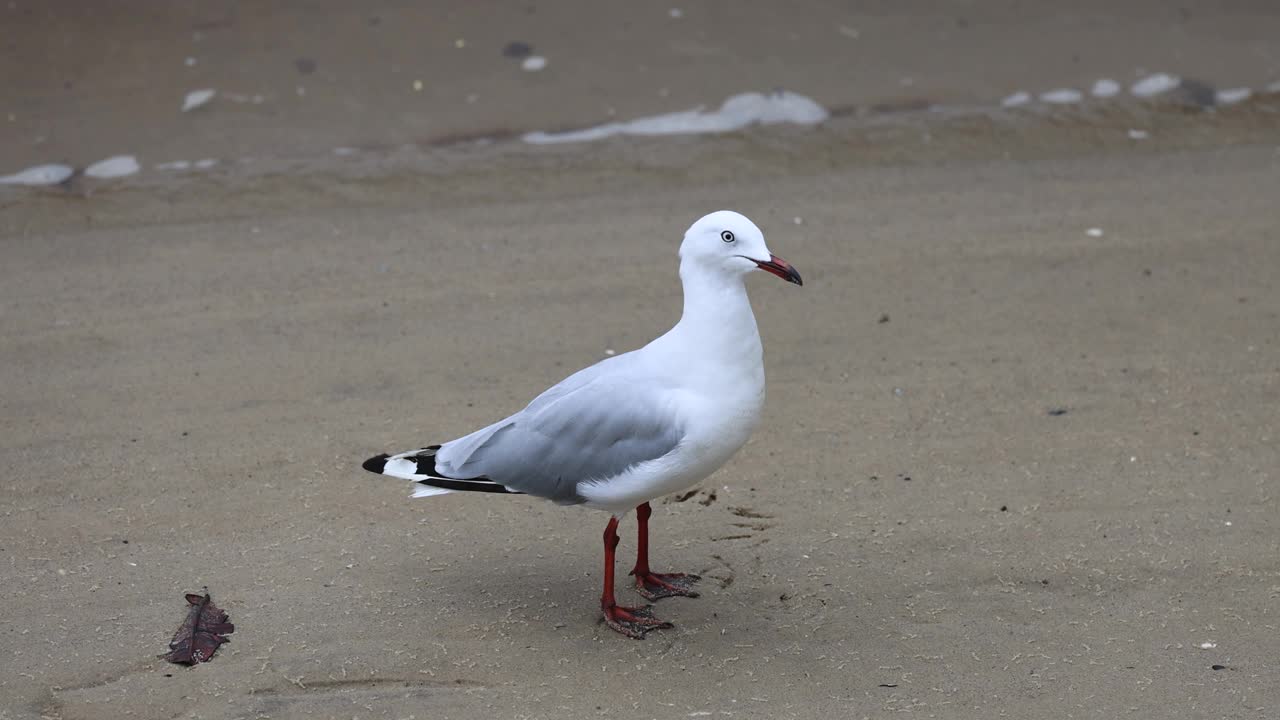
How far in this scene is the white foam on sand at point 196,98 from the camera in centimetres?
806

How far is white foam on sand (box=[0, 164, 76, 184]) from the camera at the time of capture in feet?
24.3

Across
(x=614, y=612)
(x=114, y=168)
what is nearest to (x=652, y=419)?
(x=614, y=612)

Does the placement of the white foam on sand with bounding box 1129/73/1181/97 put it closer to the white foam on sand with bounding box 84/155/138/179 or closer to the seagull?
the seagull

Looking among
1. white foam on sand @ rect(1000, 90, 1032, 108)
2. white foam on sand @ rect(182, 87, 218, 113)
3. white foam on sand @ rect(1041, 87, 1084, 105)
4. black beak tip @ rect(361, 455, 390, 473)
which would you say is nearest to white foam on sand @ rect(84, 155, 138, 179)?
white foam on sand @ rect(182, 87, 218, 113)

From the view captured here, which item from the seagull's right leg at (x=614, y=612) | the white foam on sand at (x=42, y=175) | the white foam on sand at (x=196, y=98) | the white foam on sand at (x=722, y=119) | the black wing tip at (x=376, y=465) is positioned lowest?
the seagull's right leg at (x=614, y=612)

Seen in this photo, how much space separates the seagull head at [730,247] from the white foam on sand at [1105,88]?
5.15m

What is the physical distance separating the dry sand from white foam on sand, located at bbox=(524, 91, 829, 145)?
18cm

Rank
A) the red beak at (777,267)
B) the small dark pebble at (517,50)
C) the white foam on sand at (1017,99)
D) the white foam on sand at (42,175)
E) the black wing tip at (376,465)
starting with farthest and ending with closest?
the small dark pebble at (517,50) < the white foam on sand at (1017,99) < the white foam on sand at (42,175) < the black wing tip at (376,465) < the red beak at (777,267)

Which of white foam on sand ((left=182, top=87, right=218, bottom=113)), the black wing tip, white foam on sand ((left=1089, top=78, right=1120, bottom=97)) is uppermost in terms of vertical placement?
white foam on sand ((left=182, top=87, right=218, bottom=113))

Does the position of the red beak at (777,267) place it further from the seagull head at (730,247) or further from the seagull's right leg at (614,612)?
the seagull's right leg at (614,612)

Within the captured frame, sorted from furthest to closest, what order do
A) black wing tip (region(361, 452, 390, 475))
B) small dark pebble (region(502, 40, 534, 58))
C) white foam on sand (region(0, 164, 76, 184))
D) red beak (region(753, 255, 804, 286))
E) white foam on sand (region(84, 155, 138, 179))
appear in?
small dark pebble (region(502, 40, 534, 58)), white foam on sand (region(84, 155, 138, 179)), white foam on sand (region(0, 164, 76, 184)), black wing tip (region(361, 452, 390, 475)), red beak (region(753, 255, 804, 286))

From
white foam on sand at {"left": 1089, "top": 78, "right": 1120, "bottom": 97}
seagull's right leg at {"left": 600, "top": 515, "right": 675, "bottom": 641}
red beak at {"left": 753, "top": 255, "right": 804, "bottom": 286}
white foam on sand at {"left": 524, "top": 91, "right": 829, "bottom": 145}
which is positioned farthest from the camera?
white foam on sand at {"left": 1089, "top": 78, "right": 1120, "bottom": 97}

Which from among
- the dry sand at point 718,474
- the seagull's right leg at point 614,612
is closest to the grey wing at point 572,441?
the seagull's right leg at point 614,612

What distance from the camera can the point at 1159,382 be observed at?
5.63 m
